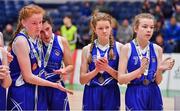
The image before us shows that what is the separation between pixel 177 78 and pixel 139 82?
670 centimetres

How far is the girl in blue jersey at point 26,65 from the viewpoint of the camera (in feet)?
13.5

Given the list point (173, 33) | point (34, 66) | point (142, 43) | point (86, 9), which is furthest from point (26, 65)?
point (86, 9)

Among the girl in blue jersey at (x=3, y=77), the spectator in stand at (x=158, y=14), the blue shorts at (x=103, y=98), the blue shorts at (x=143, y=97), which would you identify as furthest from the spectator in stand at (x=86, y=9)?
the girl in blue jersey at (x=3, y=77)

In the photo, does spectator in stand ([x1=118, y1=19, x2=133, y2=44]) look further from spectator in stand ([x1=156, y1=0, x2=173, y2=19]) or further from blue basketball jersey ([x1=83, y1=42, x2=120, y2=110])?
blue basketball jersey ([x1=83, y1=42, x2=120, y2=110])

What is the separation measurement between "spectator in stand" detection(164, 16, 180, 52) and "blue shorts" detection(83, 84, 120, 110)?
9327mm

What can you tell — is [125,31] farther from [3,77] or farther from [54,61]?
[3,77]

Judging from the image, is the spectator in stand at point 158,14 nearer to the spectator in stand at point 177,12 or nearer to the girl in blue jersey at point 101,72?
the spectator in stand at point 177,12

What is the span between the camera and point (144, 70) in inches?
166

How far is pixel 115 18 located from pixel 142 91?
12554mm

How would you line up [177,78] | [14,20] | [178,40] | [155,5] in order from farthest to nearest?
[14,20] → [155,5] → [178,40] → [177,78]

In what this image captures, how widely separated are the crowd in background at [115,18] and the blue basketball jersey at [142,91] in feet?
24.7

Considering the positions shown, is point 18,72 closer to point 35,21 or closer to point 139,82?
point 35,21

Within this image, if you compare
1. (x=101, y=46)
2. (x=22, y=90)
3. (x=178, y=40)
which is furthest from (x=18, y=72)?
(x=178, y=40)

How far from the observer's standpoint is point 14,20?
17.6 metres
